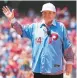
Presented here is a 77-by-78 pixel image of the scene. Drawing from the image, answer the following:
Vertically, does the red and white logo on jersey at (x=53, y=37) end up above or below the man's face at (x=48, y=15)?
below

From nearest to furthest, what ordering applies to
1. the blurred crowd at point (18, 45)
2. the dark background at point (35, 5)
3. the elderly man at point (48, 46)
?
1. the elderly man at point (48, 46)
2. the blurred crowd at point (18, 45)
3. the dark background at point (35, 5)

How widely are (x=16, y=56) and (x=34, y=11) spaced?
749 mm

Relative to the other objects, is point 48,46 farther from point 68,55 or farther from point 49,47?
point 68,55

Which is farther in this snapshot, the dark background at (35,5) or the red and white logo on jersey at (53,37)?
the dark background at (35,5)

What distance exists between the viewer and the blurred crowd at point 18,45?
516 centimetres

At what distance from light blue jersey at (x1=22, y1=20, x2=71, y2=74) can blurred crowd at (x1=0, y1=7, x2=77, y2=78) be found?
78.6 inches

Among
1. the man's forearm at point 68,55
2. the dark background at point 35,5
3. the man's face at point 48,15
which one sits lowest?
the man's forearm at point 68,55

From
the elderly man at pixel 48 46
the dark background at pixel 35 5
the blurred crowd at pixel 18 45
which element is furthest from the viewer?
the dark background at pixel 35 5

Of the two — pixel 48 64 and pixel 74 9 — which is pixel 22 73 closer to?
pixel 74 9

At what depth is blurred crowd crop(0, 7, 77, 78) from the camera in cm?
516

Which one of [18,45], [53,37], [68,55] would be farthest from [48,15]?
[18,45]

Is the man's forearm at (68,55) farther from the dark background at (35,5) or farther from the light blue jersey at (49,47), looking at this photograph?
the dark background at (35,5)

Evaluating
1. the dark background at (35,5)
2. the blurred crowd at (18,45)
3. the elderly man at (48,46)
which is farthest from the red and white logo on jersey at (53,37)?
the dark background at (35,5)

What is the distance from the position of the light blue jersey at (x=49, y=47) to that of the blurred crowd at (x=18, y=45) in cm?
200
